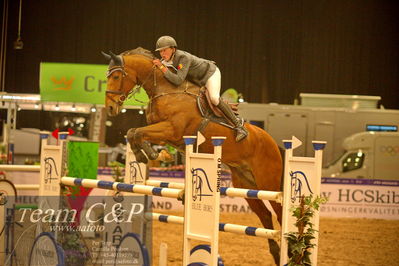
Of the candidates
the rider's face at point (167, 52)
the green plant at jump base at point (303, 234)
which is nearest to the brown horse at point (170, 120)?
the rider's face at point (167, 52)

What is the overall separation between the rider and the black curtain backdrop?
34.5 ft

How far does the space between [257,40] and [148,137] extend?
1144 cm

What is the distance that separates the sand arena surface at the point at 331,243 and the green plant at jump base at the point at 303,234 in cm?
248

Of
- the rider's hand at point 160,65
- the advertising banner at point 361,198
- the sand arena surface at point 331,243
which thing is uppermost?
the rider's hand at point 160,65

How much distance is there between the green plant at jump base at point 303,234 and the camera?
4.41m

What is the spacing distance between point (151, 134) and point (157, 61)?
70 cm

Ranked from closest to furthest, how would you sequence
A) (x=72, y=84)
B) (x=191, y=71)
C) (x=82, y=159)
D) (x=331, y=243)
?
(x=191, y=71), (x=82, y=159), (x=331, y=243), (x=72, y=84)

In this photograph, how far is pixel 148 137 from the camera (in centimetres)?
583

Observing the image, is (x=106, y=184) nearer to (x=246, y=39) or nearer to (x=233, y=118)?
(x=233, y=118)

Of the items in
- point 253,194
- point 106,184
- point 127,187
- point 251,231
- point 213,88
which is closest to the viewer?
point 253,194

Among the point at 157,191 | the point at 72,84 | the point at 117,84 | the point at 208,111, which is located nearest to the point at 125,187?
the point at 157,191

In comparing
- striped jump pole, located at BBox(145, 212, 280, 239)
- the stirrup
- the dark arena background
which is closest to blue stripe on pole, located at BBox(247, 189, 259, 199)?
striped jump pole, located at BBox(145, 212, 280, 239)

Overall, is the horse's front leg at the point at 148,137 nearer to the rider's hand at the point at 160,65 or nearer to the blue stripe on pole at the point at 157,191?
the rider's hand at the point at 160,65

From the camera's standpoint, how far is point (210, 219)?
4438mm
